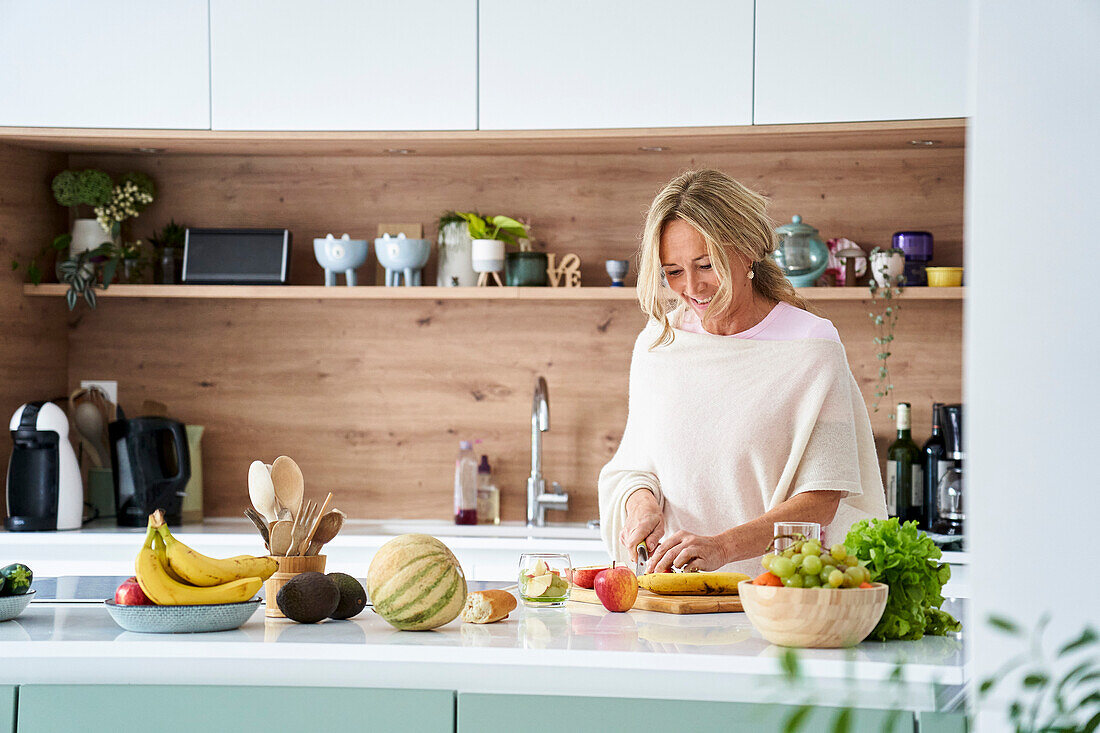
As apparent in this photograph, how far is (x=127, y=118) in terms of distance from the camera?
3172 millimetres

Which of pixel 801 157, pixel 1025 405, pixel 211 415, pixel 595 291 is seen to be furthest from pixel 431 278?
pixel 1025 405

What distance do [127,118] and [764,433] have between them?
2.10m

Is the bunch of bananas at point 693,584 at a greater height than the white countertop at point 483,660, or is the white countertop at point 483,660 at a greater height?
the bunch of bananas at point 693,584

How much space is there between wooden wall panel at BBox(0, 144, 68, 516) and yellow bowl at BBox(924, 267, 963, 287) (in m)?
2.67

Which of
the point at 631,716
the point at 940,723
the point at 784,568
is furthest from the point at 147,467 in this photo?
the point at 940,723

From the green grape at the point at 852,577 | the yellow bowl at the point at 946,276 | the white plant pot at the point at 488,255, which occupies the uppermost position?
the white plant pot at the point at 488,255

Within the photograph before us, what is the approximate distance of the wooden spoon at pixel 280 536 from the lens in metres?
1.54

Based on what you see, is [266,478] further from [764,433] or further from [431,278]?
[431,278]

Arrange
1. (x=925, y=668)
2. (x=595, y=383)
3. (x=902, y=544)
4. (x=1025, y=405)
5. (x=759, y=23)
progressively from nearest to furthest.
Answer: (x=1025, y=405), (x=925, y=668), (x=902, y=544), (x=759, y=23), (x=595, y=383)

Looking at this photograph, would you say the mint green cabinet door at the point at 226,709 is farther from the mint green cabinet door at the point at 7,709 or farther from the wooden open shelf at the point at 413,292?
the wooden open shelf at the point at 413,292

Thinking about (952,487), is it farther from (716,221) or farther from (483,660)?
(483,660)

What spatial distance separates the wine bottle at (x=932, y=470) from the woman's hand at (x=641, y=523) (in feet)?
4.32

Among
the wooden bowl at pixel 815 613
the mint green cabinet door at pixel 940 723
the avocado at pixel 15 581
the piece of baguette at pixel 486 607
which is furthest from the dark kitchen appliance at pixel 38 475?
the mint green cabinet door at pixel 940 723

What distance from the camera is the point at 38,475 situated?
123 inches
